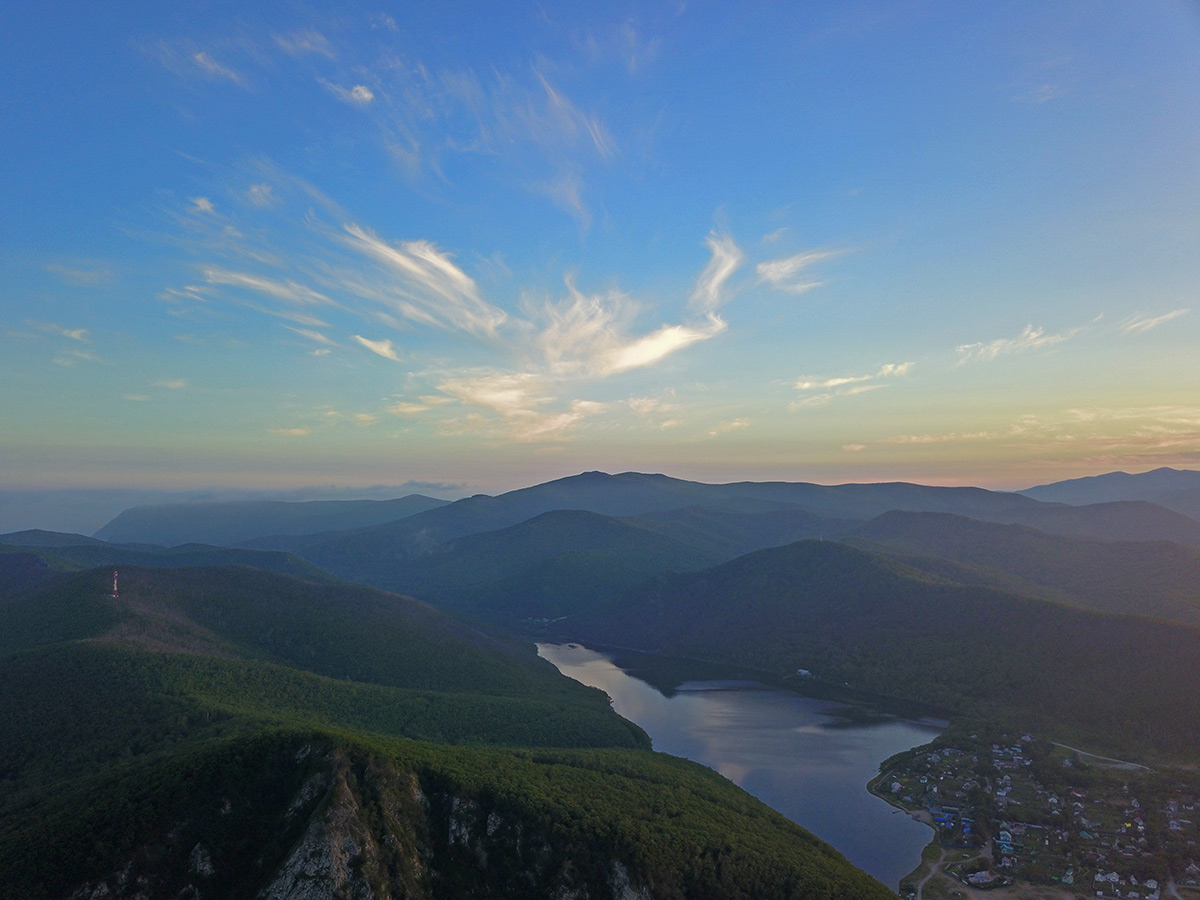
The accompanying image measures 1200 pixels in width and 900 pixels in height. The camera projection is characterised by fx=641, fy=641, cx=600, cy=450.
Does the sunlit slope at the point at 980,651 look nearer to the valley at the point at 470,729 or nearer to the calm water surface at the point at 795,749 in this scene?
the valley at the point at 470,729

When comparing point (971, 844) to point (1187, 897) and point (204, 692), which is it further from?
point (204, 692)

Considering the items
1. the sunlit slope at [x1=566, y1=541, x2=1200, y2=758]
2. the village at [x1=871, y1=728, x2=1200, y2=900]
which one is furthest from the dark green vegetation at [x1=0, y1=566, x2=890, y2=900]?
the sunlit slope at [x1=566, y1=541, x2=1200, y2=758]

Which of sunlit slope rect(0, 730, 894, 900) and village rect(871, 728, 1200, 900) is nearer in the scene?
sunlit slope rect(0, 730, 894, 900)

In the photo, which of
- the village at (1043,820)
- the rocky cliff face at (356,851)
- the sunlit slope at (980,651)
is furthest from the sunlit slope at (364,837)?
the sunlit slope at (980,651)

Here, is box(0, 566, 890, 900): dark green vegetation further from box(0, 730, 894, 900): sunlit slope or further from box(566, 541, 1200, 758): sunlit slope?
box(566, 541, 1200, 758): sunlit slope

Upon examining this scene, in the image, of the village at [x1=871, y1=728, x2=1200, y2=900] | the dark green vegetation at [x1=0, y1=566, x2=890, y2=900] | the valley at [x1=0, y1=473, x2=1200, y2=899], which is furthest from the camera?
the village at [x1=871, y1=728, x2=1200, y2=900]

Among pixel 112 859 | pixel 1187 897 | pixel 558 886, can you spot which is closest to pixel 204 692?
pixel 112 859

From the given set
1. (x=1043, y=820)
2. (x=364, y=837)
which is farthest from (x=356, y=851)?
(x=1043, y=820)
